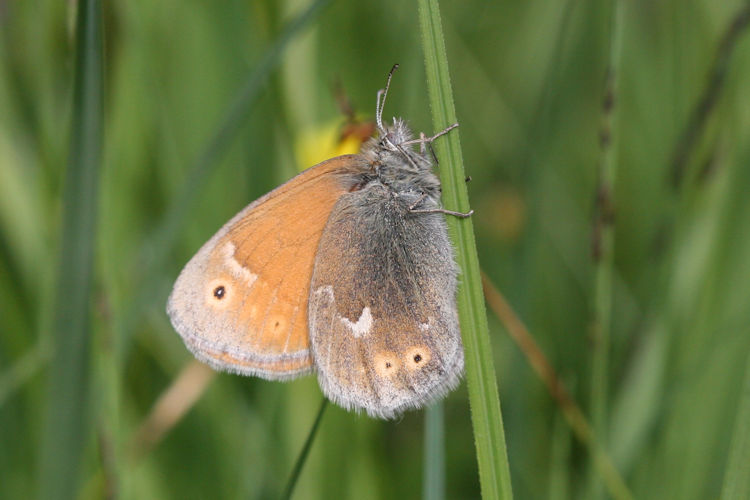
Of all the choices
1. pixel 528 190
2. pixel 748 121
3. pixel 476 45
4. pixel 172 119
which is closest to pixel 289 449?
pixel 528 190

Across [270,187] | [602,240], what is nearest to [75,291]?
[270,187]

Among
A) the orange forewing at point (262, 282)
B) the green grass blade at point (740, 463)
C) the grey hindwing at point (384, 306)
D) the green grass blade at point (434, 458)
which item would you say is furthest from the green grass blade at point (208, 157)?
the green grass blade at point (740, 463)

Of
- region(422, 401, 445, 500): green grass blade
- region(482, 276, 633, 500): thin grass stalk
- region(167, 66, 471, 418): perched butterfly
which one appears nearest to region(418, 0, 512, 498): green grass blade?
region(422, 401, 445, 500): green grass blade

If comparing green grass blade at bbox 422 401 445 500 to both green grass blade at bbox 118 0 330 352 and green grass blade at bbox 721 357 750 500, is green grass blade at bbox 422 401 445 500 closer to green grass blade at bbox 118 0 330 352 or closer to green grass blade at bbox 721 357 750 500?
green grass blade at bbox 721 357 750 500

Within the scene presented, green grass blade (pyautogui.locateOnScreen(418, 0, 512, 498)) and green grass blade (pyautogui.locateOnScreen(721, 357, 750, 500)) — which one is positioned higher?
green grass blade (pyautogui.locateOnScreen(418, 0, 512, 498))

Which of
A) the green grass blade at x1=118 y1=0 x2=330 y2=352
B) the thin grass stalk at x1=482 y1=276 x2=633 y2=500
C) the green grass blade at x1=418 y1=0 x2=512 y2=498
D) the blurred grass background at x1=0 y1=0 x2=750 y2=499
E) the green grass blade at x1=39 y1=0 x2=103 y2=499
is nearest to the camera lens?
the green grass blade at x1=418 y1=0 x2=512 y2=498

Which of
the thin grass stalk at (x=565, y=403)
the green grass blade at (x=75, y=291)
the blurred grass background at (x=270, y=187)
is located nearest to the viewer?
the green grass blade at (x=75, y=291)

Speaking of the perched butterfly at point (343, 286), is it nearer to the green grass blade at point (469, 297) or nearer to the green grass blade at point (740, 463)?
the green grass blade at point (469, 297)
